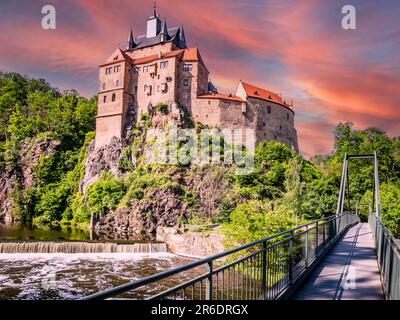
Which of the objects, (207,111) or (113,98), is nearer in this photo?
(207,111)

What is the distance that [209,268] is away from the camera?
168 inches

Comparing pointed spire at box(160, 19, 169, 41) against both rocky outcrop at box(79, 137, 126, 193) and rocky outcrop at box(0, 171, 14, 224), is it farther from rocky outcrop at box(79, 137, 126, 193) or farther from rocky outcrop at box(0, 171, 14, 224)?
rocky outcrop at box(0, 171, 14, 224)

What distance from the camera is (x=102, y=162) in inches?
2459

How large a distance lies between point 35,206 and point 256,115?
1650 inches

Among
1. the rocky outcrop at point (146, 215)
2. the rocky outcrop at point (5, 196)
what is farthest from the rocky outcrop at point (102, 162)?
the rocky outcrop at point (5, 196)

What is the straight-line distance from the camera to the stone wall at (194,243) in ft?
105

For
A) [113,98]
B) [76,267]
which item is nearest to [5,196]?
[113,98]

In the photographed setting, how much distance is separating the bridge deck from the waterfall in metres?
23.1

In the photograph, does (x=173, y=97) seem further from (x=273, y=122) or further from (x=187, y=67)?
(x=273, y=122)

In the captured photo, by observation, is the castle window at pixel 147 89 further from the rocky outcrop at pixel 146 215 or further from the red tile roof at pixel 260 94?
the rocky outcrop at pixel 146 215

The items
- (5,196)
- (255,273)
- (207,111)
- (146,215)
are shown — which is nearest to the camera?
(255,273)

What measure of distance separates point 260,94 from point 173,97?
18.4m

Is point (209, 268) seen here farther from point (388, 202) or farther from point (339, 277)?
point (388, 202)

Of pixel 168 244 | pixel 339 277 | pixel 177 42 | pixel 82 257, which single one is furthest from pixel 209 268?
pixel 177 42
